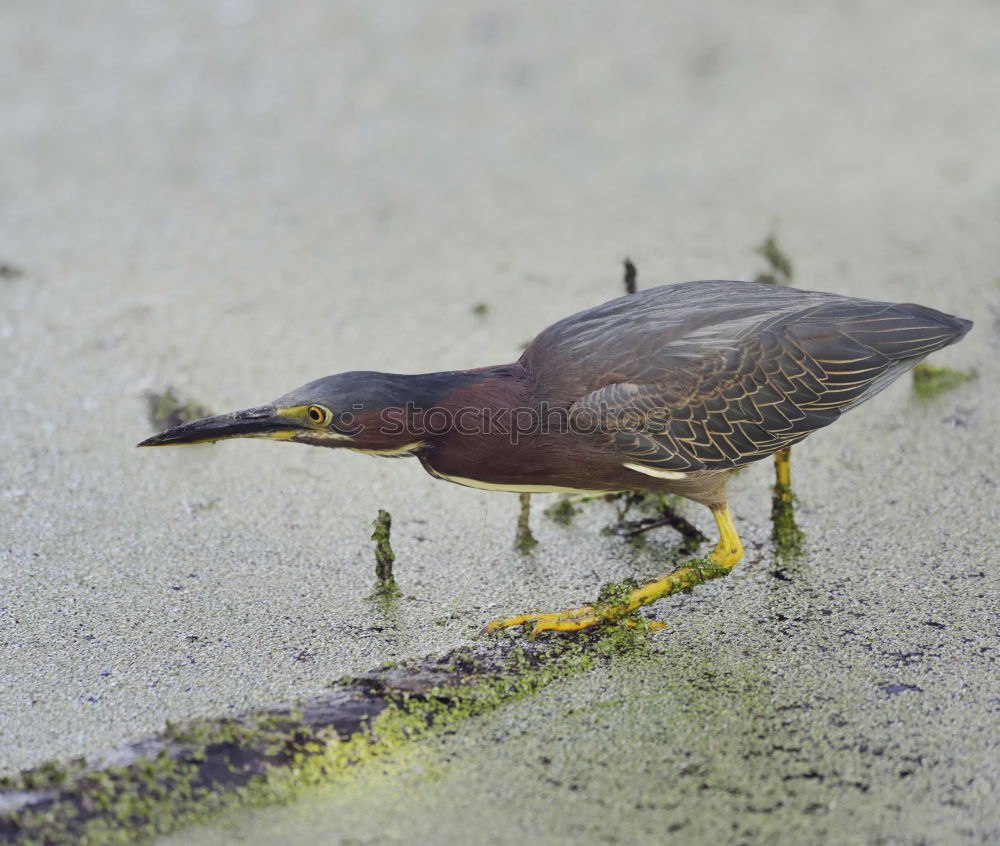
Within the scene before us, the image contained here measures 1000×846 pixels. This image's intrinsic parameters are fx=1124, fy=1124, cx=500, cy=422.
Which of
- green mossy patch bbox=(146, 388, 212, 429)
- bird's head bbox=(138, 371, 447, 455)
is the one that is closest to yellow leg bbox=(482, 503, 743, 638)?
bird's head bbox=(138, 371, 447, 455)

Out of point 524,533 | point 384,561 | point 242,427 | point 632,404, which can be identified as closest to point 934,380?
point 632,404

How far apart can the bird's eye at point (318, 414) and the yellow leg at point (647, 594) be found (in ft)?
2.18

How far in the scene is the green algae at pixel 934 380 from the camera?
3932 mm

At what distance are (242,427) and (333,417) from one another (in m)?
0.23

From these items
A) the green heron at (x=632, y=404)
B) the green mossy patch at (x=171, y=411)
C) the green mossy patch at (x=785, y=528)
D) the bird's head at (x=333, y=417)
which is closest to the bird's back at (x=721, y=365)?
the green heron at (x=632, y=404)

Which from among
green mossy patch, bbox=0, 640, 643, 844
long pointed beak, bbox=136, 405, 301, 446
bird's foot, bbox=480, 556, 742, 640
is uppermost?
long pointed beak, bbox=136, 405, 301, 446

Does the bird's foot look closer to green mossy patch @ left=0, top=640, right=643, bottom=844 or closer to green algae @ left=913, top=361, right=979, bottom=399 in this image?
green mossy patch @ left=0, top=640, right=643, bottom=844

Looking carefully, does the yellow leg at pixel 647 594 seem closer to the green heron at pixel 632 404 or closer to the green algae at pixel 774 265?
the green heron at pixel 632 404

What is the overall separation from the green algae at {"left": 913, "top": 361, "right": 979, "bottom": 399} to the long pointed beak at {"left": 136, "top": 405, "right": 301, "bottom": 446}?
88.8 inches

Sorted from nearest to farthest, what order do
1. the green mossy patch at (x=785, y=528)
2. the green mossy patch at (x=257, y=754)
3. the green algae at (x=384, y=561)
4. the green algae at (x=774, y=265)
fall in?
the green mossy patch at (x=257, y=754)
the green algae at (x=384, y=561)
the green mossy patch at (x=785, y=528)
the green algae at (x=774, y=265)

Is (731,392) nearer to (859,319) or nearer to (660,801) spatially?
(859,319)

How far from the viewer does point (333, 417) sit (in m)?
2.84

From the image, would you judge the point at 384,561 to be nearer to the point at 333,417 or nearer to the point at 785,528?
the point at 333,417

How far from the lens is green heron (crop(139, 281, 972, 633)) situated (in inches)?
113
